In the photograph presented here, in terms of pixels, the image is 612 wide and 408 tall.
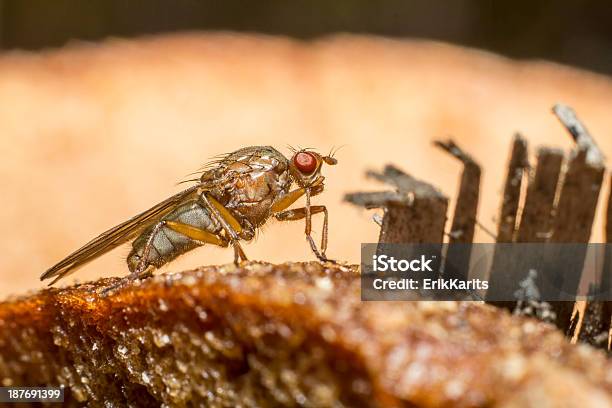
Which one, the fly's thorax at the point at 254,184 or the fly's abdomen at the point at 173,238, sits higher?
the fly's thorax at the point at 254,184

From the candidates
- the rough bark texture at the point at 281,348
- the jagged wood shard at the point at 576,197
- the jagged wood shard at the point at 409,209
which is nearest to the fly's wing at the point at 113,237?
the rough bark texture at the point at 281,348

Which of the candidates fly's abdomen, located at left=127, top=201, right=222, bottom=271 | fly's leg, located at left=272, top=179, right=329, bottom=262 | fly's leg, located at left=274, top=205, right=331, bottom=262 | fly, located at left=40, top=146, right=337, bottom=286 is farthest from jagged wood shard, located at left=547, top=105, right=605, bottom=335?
fly's abdomen, located at left=127, top=201, right=222, bottom=271

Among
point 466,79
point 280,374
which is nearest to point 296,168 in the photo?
point 280,374

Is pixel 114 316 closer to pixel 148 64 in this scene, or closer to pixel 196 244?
pixel 196 244

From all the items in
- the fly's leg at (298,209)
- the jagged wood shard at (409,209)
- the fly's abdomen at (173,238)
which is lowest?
the fly's abdomen at (173,238)

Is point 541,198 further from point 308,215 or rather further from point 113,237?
point 113,237

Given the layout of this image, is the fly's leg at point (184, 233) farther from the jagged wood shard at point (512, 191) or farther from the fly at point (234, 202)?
the jagged wood shard at point (512, 191)

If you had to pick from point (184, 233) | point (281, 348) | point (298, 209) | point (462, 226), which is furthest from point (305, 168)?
point (281, 348)
